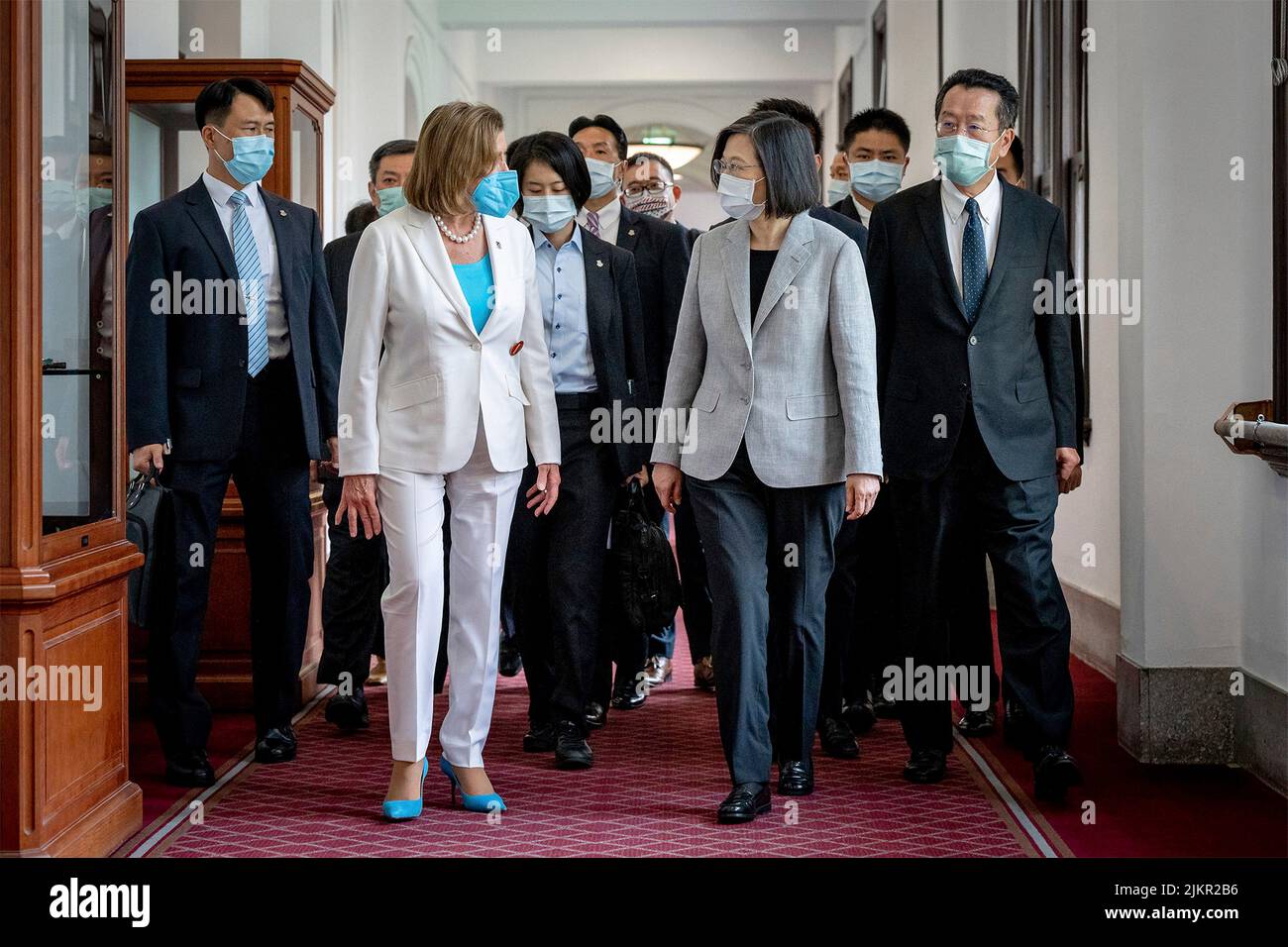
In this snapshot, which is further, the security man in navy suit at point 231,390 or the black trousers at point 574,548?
the black trousers at point 574,548

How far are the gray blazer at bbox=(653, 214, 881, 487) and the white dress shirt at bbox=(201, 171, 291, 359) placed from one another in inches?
59.8

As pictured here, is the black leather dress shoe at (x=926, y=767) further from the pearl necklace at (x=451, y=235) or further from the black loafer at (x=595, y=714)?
the pearl necklace at (x=451, y=235)

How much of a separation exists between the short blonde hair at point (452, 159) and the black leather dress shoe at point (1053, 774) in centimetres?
230

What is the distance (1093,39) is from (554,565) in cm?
365

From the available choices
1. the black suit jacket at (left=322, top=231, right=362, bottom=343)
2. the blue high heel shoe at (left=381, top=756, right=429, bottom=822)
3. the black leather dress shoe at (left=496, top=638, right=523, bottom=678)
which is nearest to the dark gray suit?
the blue high heel shoe at (left=381, top=756, right=429, bottom=822)

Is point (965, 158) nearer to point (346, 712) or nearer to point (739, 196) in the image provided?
point (739, 196)

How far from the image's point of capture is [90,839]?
12.8ft

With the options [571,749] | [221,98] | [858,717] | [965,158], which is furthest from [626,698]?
[221,98]

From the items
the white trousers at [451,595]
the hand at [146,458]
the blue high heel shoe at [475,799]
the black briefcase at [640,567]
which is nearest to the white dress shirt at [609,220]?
the black briefcase at [640,567]

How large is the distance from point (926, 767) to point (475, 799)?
1416mm

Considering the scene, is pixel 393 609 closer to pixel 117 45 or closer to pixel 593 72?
pixel 117 45

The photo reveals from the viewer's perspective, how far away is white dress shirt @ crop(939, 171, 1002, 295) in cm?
468

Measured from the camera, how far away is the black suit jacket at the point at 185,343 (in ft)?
15.6

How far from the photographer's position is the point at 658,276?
5.79m
